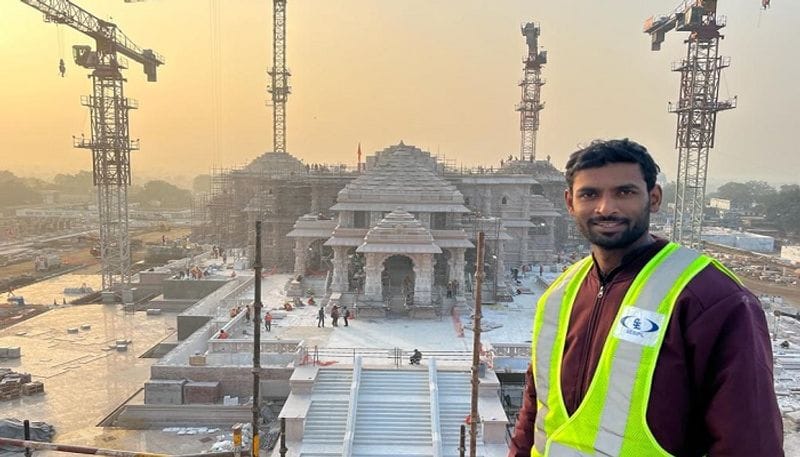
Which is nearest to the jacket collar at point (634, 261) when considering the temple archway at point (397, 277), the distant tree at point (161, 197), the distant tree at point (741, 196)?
the temple archway at point (397, 277)

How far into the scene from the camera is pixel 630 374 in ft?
6.84

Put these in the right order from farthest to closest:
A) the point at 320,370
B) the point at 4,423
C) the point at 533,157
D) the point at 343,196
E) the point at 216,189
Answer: the point at 533,157 → the point at 216,189 → the point at 343,196 → the point at 320,370 → the point at 4,423

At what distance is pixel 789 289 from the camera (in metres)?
39.0

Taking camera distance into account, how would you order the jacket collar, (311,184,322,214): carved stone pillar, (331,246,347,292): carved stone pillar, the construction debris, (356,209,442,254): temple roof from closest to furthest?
1. the jacket collar
2. the construction debris
3. (356,209,442,254): temple roof
4. (331,246,347,292): carved stone pillar
5. (311,184,322,214): carved stone pillar

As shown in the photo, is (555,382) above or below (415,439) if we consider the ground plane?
above

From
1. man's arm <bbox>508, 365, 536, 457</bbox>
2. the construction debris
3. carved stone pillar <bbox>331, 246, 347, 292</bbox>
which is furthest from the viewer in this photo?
carved stone pillar <bbox>331, 246, 347, 292</bbox>

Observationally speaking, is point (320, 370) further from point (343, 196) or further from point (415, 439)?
point (343, 196)

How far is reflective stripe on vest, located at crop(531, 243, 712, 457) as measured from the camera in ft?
6.73

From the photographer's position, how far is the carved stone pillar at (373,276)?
71.5 ft

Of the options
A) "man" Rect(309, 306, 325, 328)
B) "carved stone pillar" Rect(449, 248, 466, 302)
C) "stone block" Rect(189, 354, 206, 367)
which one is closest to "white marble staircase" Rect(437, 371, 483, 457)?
"man" Rect(309, 306, 325, 328)

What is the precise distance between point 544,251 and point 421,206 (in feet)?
40.4

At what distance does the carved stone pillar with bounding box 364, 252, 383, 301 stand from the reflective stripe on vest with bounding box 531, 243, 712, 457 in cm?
1942

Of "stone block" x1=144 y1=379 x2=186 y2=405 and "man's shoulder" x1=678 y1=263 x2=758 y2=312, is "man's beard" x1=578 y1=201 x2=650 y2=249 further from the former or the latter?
"stone block" x1=144 y1=379 x2=186 y2=405

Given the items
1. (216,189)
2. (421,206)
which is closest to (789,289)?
(421,206)
